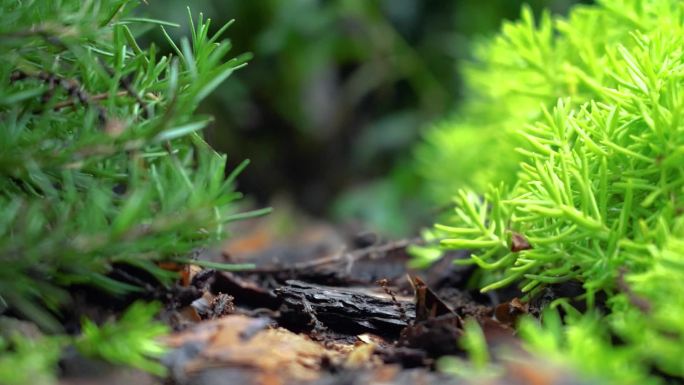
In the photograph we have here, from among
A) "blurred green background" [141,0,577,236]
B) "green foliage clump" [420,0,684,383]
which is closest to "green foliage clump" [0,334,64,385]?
"green foliage clump" [420,0,684,383]

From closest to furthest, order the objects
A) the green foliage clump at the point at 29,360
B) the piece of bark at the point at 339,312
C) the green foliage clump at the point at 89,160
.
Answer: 1. the green foliage clump at the point at 29,360
2. the green foliage clump at the point at 89,160
3. the piece of bark at the point at 339,312

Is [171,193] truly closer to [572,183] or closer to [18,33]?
[18,33]

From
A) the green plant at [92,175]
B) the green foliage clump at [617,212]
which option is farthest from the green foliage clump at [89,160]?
the green foliage clump at [617,212]

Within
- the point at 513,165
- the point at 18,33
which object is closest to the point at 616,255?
the point at 513,165

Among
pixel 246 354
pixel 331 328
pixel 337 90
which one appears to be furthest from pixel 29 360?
pixel 337 90

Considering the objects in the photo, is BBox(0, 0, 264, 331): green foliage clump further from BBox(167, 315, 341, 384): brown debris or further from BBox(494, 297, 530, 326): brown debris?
BBox(494, 297, 530, 326): brown debris

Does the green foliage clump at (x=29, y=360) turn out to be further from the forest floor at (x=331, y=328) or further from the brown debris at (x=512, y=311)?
the brown debris at (x=512, y=311)
